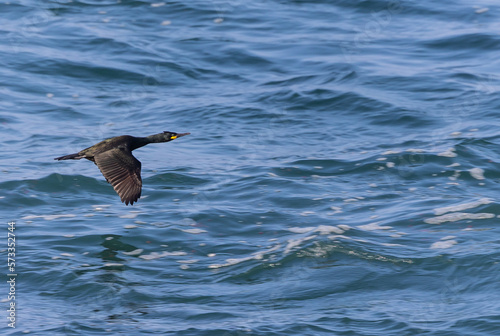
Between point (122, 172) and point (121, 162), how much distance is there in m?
0.18

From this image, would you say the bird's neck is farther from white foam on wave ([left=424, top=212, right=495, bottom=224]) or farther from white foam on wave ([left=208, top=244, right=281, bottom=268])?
white foam on wave ([left=424, top=212, right=495, bottom=224])

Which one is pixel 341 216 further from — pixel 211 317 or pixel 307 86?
pixel 307 86

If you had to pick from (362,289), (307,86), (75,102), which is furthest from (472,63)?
(362,289)

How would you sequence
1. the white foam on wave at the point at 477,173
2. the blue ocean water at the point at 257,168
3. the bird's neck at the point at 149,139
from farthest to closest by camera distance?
the white foam on wave at the point at 477,173 < the bird's neck at the point at 149,139 < the blue ocean water at the point at 257,168

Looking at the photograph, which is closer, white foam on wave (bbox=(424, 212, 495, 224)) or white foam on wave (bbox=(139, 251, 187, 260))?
white foam on wave (bbox=(139, 251, 187, 260))

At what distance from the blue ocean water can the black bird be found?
113cm

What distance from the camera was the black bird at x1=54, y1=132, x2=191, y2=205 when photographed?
959 cm

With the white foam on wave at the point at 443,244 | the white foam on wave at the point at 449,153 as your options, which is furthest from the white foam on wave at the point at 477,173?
the white foam on wave at the point at 443,244

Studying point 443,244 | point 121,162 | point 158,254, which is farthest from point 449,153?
point 121,162

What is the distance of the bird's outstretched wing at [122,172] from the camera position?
9555 millimetres

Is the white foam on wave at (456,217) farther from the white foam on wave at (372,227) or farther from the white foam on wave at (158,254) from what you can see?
the white foam on wave at (158,254)

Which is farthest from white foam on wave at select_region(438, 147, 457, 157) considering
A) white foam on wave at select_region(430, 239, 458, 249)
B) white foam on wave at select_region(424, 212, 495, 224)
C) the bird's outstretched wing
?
the bird's outstretched wing

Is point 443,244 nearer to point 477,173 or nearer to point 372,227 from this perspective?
point 372,227

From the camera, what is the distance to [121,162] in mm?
9875
